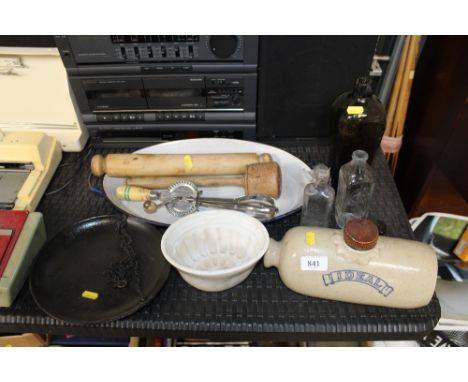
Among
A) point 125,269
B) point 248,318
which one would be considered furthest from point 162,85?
point 248,318

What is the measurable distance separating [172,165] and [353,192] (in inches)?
15.2

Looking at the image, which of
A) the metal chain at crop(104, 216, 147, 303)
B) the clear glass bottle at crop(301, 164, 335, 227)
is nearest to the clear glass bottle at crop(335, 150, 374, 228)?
the clear glass bottle at crop(301, 164, 335, 227)

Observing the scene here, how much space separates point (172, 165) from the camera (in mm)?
858

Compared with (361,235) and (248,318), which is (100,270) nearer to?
(248,318)

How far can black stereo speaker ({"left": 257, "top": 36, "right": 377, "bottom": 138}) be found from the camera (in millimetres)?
857

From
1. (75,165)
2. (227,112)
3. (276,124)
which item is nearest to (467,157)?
(276,124)

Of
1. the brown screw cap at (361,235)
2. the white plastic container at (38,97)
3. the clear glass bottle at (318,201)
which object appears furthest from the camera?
the white plastic container at (38,97)

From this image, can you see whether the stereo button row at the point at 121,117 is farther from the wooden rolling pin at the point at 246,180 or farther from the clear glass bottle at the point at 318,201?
the clear glass bottle at the point at 318,201

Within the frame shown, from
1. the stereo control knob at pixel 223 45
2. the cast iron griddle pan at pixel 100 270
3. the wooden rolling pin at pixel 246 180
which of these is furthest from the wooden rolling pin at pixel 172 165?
the stereo control knob at pixel 223 45

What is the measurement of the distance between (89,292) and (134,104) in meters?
0.46

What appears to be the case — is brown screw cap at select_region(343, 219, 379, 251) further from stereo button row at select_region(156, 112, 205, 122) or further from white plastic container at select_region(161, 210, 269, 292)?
stereo button row at select_region(156, 112, 205, 122)

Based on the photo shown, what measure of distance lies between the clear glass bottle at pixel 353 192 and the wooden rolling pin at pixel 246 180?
0.13m

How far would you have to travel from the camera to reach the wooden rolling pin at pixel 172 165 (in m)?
0.86
